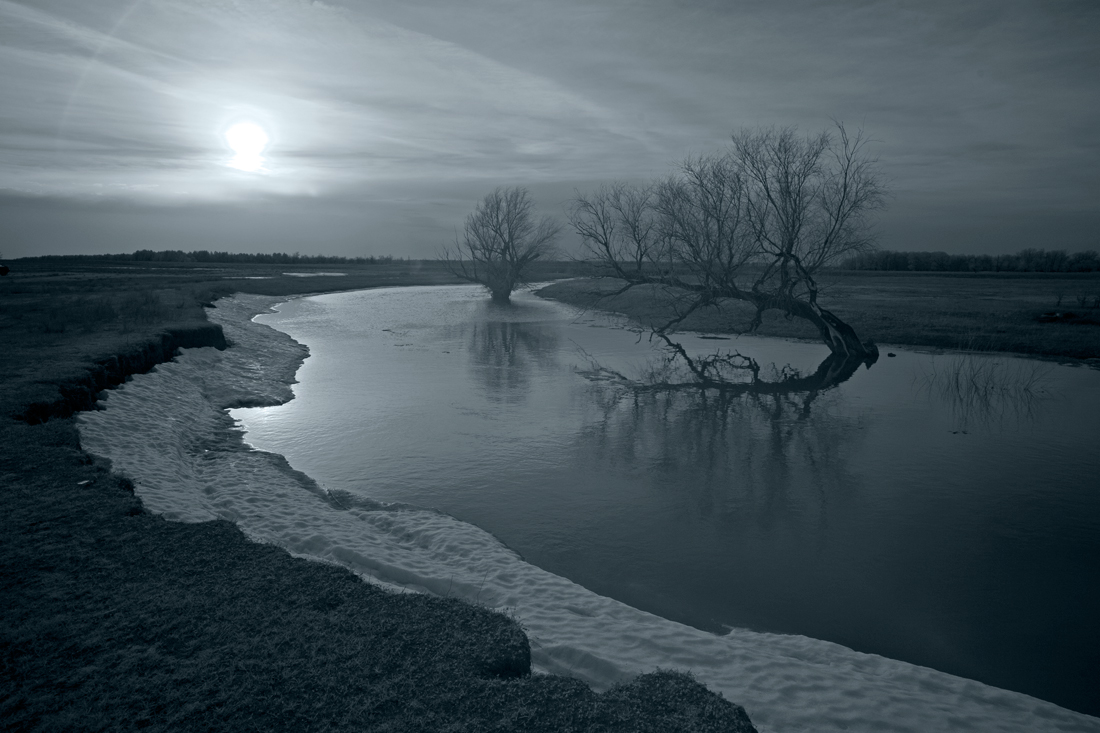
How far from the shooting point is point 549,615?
604 centimetres

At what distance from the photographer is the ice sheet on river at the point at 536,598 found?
4.96 m

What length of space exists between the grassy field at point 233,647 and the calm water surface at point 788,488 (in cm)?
233

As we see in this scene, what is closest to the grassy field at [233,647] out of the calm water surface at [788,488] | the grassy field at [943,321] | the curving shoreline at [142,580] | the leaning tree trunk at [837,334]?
the curving shoreline at [142,580]

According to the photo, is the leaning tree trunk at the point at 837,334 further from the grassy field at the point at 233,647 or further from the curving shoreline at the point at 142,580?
the grassy field at the point at 233,647

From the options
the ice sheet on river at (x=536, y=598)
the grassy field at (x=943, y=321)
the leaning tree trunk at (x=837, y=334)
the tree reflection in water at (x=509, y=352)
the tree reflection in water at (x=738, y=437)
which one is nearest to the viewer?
the ice sheet on river at (x=536, y=598)

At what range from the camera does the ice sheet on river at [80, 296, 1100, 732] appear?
4.96m

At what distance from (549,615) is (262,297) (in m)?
44.5

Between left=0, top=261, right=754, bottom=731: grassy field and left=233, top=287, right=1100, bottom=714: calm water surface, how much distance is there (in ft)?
7.63

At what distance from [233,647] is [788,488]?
26.1 feet

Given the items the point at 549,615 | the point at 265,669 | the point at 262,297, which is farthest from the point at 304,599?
the point at 262,297

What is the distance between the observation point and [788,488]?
33.1 ft

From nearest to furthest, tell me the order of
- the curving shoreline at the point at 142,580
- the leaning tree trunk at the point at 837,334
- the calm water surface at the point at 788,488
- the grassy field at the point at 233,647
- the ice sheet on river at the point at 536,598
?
the grassy field at the point at 233,647 < the curving shoreline at the point at 142,580 < the ice sheet on river at the point at 536,598 < the calm water surface at the point at 788,488 < the leaning tree trunk at the point at 837,334

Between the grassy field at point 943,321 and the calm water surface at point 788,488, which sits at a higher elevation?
the grassy field at point 943,321

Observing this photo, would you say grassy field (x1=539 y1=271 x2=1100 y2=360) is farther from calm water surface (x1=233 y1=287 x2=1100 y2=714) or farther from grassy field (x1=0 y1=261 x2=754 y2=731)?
grassy field (x1=0 y1=261 x2=754 y2=731)
